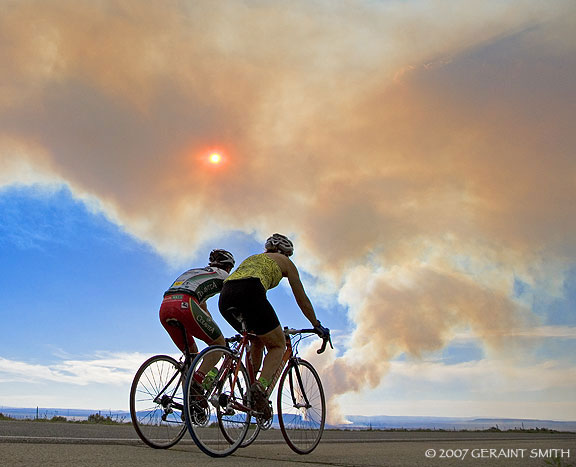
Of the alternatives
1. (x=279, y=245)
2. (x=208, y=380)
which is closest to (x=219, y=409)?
(x=208, y=380)

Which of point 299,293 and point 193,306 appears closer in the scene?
point 193,306

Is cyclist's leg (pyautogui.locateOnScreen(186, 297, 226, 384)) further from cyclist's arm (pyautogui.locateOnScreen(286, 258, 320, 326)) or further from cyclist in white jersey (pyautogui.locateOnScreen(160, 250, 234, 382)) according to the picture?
cyclist's arm (pyautogui.locateOnScreen(286, 258, 320, 326))

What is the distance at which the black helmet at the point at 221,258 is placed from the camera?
7.09 meters

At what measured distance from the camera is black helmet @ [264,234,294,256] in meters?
6.74

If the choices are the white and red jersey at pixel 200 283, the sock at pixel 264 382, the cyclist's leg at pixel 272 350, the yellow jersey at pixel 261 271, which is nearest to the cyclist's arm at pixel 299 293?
the yellow jersey at pixel 261 271

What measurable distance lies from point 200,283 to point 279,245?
102cm

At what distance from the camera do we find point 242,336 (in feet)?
20.3

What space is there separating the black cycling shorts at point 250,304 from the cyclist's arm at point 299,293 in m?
0.47

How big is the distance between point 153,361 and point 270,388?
4.42ft

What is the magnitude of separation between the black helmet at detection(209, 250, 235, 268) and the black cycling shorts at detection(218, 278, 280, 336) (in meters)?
0.88

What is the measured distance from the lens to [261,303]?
608 cm

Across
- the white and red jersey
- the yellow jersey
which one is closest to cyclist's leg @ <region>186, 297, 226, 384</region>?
the white and red jersey

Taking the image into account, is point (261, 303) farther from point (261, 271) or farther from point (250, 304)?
point (261, 271)

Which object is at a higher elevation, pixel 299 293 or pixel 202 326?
pixel 299 293
